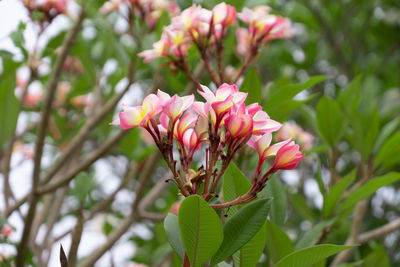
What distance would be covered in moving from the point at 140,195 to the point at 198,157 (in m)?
0.78

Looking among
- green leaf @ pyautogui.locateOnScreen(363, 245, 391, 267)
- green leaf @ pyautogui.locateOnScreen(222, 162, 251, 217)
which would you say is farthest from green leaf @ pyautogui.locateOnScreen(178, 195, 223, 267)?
green leaf @ pyautogui.locateOnScreen(363, 245, 391, 267)

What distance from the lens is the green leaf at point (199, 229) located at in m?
0.53

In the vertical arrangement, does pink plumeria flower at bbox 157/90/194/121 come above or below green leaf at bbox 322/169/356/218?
above

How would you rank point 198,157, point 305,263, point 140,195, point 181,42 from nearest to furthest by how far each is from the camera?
point 305,263 → point 181,42 → point 140,195 → point 198,157

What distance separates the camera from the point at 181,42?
3.01ft

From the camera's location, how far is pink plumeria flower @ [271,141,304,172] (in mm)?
611

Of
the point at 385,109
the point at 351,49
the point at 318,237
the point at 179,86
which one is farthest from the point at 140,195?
the point at 351,49

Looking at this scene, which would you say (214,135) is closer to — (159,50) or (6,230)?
(159,50)

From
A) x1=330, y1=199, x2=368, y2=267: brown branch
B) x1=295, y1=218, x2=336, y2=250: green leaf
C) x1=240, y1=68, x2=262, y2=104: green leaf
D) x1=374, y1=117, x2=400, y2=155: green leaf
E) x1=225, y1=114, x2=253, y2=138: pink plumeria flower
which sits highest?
x1=225, y1=114, x2=253, y2=138: pink plumeria flower

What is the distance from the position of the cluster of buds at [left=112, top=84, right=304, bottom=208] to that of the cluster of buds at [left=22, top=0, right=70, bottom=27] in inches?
32.5

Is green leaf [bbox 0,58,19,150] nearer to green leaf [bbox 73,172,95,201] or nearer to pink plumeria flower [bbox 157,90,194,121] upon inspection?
green leaf [bbox 73,172,95,201]

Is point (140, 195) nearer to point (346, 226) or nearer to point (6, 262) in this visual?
point (6, 262)

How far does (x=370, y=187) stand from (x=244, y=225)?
0.45 meters

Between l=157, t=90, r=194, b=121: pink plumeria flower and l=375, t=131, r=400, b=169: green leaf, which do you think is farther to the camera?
l=375, t=131, r=400, b=169: green leaf
